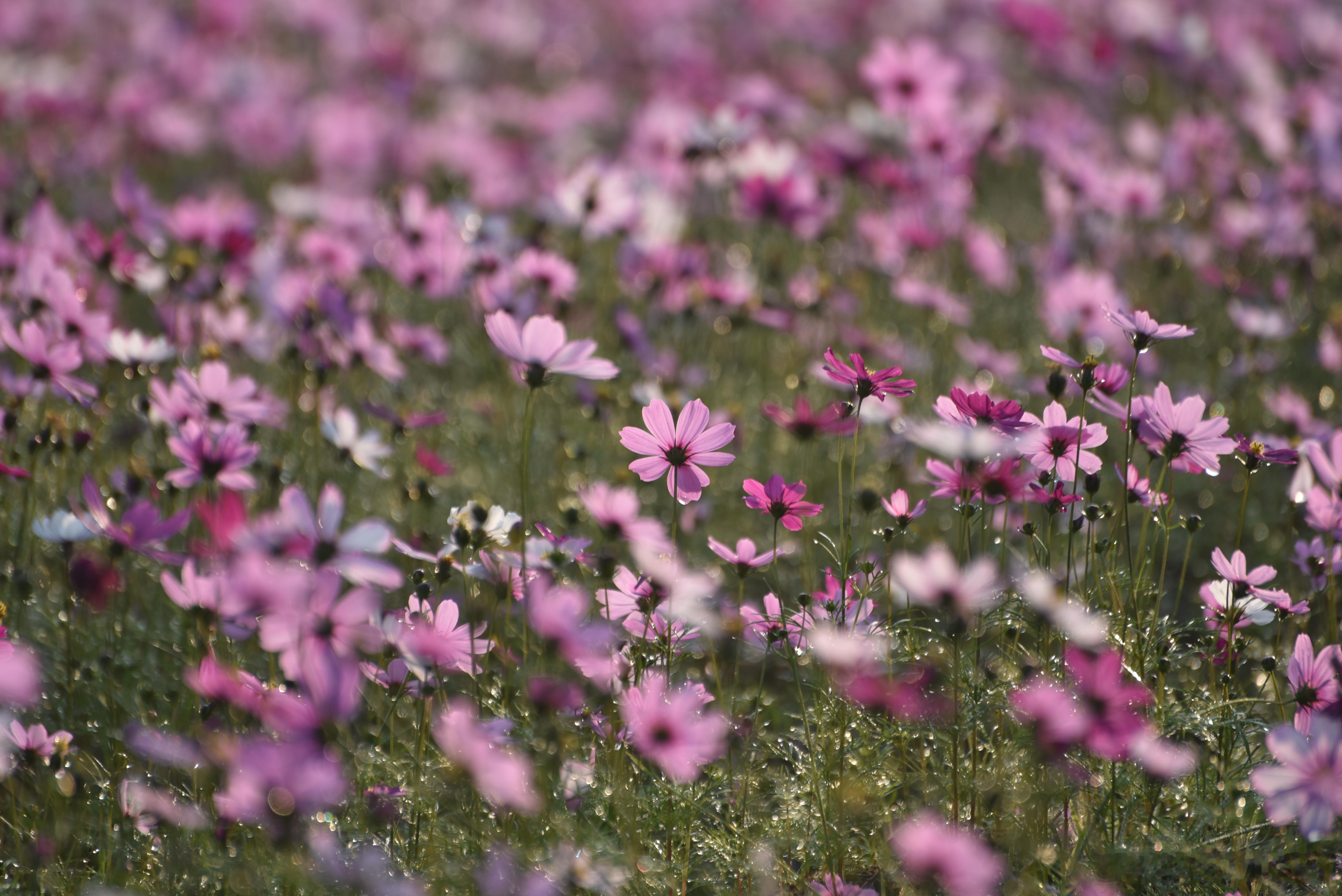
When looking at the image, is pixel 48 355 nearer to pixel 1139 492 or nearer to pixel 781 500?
pixel 781 500

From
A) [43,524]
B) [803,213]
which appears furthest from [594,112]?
[43,524]

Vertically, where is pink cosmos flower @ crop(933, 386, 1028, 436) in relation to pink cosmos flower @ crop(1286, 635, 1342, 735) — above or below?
above

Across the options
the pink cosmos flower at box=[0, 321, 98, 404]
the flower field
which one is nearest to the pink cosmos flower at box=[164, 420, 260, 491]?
the flower field

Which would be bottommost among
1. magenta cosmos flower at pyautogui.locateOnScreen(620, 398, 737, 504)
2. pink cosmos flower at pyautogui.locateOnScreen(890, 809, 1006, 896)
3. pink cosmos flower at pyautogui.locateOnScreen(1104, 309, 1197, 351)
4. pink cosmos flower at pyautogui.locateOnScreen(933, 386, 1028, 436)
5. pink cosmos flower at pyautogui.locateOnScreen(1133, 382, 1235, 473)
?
pink cosmos flower at pyautogui.locateOnScreen(890, 809, 1006, 896)

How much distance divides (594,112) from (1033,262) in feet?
6.31

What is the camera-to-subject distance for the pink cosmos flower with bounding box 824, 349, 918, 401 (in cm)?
124

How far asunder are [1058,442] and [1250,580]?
298 millimetres

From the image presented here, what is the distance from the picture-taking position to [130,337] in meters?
1.82

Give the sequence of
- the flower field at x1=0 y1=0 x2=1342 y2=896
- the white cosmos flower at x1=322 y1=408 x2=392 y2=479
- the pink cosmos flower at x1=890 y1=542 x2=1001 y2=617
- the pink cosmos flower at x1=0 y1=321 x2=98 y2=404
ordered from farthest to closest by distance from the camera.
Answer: the white cosmos flower at x1=322 y1=408 x2=392 y2=479 → the pink cosmos flower at x1=0 y1=321 x2=98 y2=404 → the flower field at x1=0 y1=0 x2=1342 y2=896 → the pink cosmos flower at x1=890 y1=542 x2=1001 y2=617

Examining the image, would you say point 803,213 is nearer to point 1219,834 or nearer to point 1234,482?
point 1234,482

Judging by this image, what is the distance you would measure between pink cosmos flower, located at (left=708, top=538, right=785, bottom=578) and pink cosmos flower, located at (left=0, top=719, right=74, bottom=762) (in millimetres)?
757

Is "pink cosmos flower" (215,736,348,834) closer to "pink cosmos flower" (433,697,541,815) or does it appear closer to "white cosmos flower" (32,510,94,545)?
"pink cosmos flower" (433,697,541,815)

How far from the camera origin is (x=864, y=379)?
124cm

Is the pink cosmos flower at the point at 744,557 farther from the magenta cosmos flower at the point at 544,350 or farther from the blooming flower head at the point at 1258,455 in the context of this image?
the blooming flower head at the point at 1258,455
